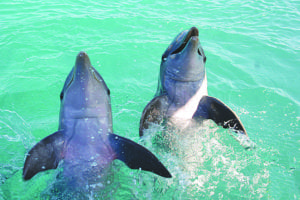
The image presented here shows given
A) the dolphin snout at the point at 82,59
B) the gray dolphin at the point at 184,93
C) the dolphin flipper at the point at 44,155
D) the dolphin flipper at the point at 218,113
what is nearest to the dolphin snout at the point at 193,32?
the gray dolphin at the point at 184,93

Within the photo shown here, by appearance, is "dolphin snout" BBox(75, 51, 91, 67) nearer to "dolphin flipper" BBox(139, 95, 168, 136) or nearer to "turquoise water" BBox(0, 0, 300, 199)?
"dolphin flipper" BBox(139, 95, 168, 136)

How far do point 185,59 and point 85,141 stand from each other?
229cm

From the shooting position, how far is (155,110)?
5.35 metres

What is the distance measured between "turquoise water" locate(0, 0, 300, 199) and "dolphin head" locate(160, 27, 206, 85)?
115cm

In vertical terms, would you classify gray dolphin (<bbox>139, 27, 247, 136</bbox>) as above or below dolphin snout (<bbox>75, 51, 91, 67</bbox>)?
below

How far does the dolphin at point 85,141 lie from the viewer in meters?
4.17

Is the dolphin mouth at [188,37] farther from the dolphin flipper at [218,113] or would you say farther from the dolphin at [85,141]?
the dolphin at [85,141]

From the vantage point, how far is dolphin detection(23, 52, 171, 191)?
417 centimetres

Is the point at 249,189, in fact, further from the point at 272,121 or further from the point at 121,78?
the point at 121,78

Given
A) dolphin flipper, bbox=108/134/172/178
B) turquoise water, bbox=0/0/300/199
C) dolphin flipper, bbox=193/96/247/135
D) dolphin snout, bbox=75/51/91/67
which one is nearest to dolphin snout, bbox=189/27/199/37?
dolphin flipper, bbox=193/96/247/135

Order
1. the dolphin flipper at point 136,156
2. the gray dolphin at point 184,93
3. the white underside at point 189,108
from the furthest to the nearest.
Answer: the white underside at point 189,108 → the gray dolphin at point 184,93 → the dolphin flipper at point 136,156

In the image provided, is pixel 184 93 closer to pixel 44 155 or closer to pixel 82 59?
pixel 82 59

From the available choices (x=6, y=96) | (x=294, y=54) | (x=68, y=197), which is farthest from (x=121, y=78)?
(x=294, y=54)

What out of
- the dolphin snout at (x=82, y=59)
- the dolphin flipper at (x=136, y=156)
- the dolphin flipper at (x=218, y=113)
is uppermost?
the dolphin snout at (x=82, y=59)
